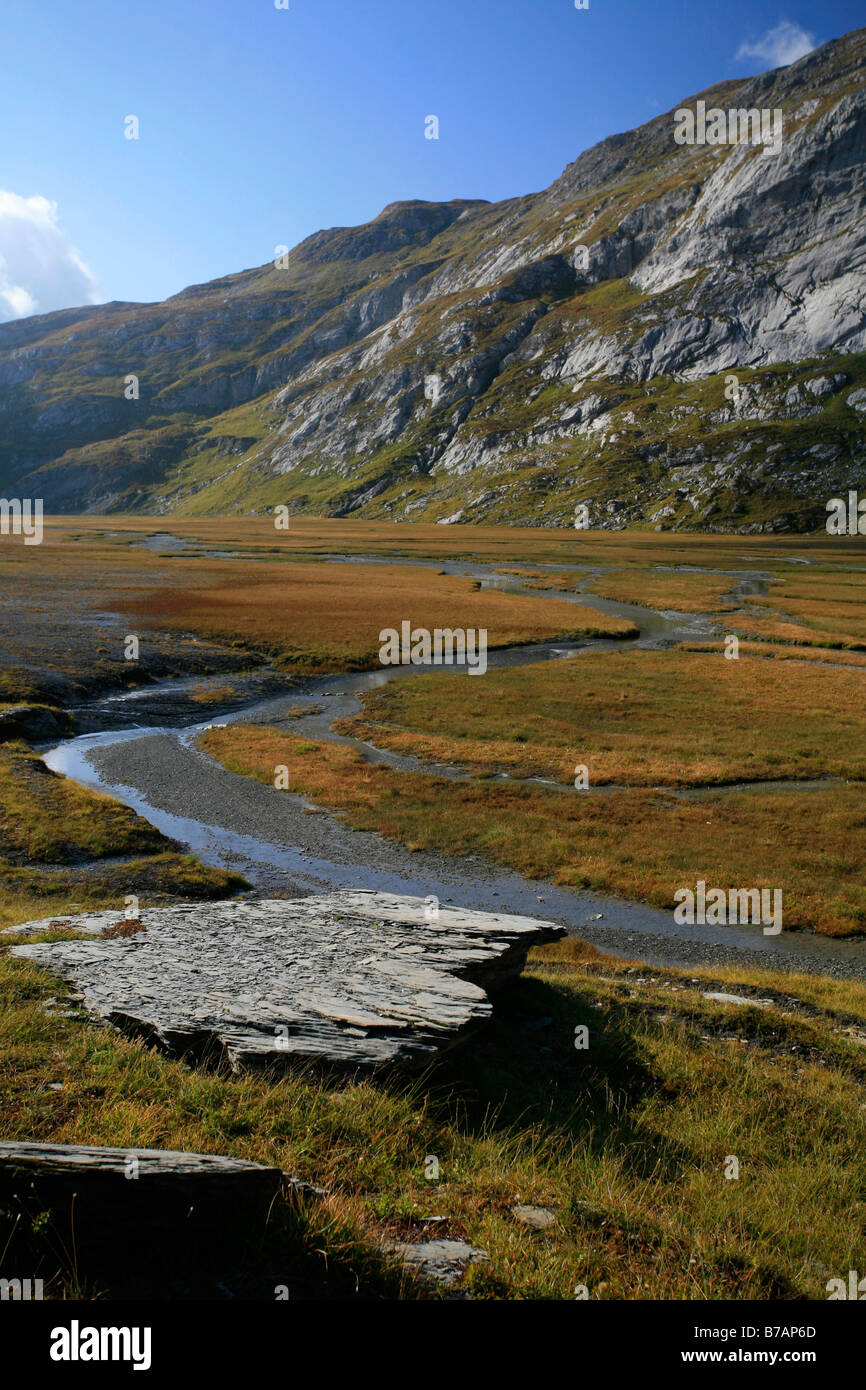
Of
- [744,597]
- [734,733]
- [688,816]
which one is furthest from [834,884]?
[744,597]

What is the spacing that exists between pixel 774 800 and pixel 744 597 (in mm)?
69149

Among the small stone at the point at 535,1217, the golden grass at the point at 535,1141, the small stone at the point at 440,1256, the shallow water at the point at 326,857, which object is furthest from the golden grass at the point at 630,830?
the small stone at the point at 440,1256

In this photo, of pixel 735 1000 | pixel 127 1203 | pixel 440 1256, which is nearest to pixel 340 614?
pixel 735 1000

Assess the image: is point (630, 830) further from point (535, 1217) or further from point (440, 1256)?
point (440, 1256)

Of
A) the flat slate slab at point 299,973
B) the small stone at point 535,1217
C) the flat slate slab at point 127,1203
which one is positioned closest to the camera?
the flat slate slab at point 127,1203

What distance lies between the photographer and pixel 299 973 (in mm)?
11742

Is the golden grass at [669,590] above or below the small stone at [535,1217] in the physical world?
above

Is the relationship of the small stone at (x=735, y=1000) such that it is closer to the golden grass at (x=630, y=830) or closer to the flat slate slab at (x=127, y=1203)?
the golden grass at (x=630, y=830)

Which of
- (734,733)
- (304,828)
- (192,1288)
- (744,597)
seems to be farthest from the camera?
(744,597)

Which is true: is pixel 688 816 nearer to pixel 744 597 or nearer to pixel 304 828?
pixel 304 828

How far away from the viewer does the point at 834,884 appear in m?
24.2

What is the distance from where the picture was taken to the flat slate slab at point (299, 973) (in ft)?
31.5
